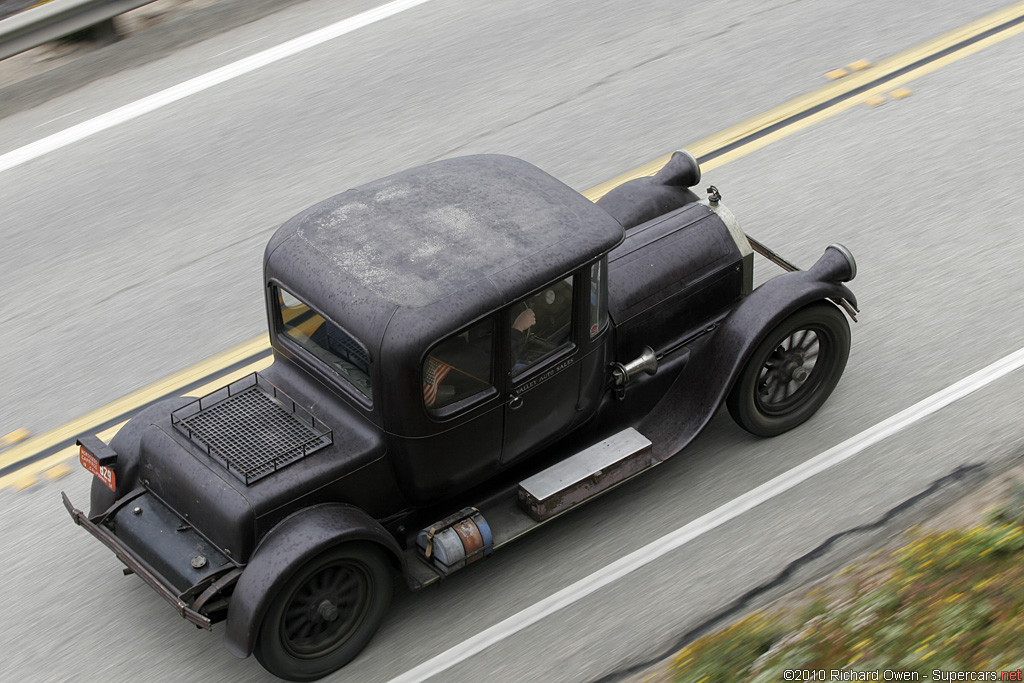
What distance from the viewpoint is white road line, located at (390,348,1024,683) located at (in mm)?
6164

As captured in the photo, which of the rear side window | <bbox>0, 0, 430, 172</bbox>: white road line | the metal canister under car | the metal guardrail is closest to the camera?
the metal canister under car

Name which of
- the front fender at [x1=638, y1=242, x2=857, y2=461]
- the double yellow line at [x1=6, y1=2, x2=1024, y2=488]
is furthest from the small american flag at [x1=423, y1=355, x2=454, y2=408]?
the double yellow line at [x1=6, y1=2, x2=1024, y2=488]

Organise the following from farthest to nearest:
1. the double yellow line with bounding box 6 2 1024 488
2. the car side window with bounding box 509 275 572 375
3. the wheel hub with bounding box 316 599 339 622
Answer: the double yellow line with bounding box 6 2 1024 488 < the car side window with bounding box 509 275 572 375 < the wheel hub with bounding box 316 599 339 622

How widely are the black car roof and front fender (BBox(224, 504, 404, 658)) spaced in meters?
0.89

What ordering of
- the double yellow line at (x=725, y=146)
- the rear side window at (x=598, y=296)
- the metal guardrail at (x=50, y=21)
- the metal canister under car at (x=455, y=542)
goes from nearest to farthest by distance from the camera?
the metal canister under car at (x=455, y=542) → the rear side window at (x=598, y=296) → the double yellow line at (x=725, y=146) → the metal guardrail at (x=50, y=21)

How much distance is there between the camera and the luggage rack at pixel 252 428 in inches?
233

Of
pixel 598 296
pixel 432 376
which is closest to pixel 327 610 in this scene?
pixel 432 376

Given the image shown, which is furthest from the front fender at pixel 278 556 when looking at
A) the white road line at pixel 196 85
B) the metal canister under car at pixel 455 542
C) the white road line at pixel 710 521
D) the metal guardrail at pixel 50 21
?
the metal guardrail at pixel 50 21

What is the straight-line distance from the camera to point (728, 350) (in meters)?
6.78

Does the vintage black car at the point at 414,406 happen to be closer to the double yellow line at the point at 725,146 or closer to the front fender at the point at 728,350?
the front fender at the point at 728,350

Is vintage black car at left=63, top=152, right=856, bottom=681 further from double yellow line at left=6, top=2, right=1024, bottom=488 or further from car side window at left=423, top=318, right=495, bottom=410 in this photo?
double yellow line at left=6, top=2, right=1024, bottom=488

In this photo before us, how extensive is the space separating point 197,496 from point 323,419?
72cm

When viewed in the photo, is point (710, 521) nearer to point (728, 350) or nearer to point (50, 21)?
point (728, 350)

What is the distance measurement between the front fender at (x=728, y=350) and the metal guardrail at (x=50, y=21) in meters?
7.59
